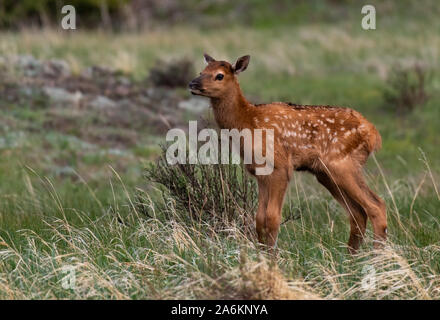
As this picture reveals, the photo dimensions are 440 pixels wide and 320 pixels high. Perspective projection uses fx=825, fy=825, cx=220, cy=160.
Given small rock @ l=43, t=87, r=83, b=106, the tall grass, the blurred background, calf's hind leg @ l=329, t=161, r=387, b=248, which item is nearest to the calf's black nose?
the blurred background

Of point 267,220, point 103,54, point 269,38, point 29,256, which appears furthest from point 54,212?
point 269,38

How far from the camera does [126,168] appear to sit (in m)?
13.2

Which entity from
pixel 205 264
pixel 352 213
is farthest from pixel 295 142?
pixel 205 264

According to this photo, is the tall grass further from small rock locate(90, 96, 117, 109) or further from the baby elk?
small rock locate(90, 96, 117, 109)

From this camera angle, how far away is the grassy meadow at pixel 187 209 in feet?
21.9

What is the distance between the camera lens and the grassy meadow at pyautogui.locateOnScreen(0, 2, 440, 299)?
669 cm

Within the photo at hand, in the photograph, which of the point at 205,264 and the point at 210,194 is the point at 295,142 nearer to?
the point at 210,194

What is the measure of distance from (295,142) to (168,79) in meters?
11.4

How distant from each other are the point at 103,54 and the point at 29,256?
49.8 feet

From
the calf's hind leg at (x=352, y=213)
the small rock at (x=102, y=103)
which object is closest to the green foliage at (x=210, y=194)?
the calf's hind leg at (x=352, y=213)

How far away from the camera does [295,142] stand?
7922 mm

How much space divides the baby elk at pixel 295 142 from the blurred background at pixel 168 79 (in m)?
0.53

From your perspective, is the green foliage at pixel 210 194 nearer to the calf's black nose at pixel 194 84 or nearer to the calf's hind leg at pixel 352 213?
the calf's hind leg at pixel 352 213
